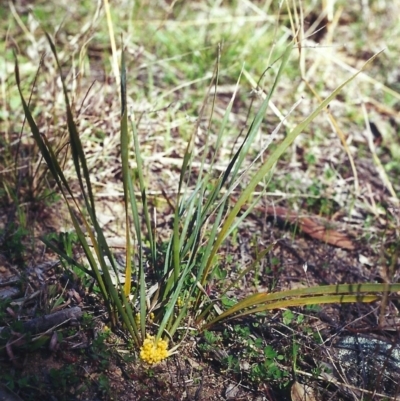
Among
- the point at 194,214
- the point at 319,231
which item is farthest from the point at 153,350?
the point at 319,231

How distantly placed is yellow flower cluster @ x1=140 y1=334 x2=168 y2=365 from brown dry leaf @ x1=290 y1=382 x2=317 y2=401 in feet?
1.31

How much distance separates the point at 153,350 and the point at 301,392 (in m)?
0.47

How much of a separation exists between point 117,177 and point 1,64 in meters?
1.01

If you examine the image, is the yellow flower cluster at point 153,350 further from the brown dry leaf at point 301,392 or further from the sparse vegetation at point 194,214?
the brown dry leaf at point 301,392

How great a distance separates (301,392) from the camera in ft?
6.13

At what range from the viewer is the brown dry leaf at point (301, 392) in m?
1.85

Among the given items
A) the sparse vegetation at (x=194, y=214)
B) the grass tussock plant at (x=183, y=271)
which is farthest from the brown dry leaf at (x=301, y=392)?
the grass tussock plant at (x=183, y=271)

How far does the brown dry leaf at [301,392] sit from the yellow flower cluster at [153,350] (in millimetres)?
398

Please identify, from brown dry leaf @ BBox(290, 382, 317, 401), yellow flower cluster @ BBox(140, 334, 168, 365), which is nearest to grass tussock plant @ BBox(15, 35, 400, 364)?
yellow flower cluster @ BBox(140, 334, 168, 365)

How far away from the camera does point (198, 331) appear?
6.48 feet

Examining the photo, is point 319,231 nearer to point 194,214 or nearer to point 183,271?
point 194,214

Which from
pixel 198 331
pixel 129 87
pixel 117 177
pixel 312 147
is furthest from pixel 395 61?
pixel 198 331

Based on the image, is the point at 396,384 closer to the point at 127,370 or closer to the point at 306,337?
the point at 306,337

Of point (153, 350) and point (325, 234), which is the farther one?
point (325, 234)
